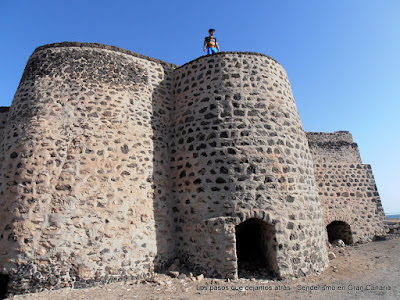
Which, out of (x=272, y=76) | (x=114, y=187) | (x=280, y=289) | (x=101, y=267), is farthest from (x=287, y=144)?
(x=101, y=267)

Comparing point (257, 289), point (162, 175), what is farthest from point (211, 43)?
point (257, 289)

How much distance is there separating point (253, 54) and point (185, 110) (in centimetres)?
233

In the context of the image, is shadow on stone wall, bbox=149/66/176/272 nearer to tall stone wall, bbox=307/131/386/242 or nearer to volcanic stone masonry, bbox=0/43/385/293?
volcanic stone masonry, bbox=0/43/385/293

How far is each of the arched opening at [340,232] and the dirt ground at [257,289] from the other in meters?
3.89

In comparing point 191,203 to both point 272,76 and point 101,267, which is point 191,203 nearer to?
point 101,267

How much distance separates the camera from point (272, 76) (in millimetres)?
6688

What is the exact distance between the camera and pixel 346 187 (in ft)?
32.8

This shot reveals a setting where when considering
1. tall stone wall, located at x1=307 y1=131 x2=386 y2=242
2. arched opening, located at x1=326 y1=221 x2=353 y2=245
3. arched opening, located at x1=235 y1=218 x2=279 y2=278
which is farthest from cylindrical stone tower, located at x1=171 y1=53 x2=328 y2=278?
arched opening, located at x1=326 y1=221 x2=353 y2=245

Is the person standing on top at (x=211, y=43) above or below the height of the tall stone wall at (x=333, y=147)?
above

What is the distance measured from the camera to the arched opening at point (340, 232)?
9567mm

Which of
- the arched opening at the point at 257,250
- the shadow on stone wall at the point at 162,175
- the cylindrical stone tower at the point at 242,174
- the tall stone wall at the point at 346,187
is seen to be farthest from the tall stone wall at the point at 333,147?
the shadow on stone wall at the point at 162,175

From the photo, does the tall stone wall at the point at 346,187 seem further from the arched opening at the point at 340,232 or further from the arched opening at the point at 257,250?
the arched opening at the point at 257,250

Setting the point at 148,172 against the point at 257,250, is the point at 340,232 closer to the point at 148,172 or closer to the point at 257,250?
the point at 257,250

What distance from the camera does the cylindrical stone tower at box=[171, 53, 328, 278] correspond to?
17.5 ft
